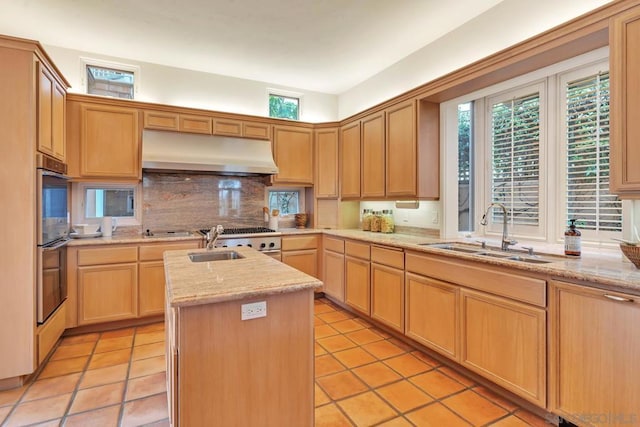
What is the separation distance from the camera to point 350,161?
4293mm

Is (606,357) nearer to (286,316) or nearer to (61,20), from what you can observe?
(286,316)

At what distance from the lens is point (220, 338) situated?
145 centimetres

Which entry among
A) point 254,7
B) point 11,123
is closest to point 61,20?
point 11,123

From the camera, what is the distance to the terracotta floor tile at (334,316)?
3.64 metres

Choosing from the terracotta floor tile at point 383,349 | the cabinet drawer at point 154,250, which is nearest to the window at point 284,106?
the cabinet drawer at point 154,250

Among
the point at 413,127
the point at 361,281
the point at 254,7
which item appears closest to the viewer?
the point at 254,7

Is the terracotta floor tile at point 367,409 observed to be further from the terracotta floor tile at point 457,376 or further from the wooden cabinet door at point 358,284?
the wooden cabinet door at point 358,284

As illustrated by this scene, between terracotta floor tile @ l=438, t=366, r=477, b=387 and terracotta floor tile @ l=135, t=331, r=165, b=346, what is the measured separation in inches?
100

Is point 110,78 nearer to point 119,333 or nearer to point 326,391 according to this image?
point 119,333

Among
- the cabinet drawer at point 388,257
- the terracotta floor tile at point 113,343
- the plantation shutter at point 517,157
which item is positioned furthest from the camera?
the cabinet drawer at point 388,257

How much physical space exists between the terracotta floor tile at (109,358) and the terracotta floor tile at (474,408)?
2.54m

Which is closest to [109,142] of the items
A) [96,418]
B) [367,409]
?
[96,418]

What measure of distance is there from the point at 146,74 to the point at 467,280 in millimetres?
4147

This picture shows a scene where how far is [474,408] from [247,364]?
1.53 meters
